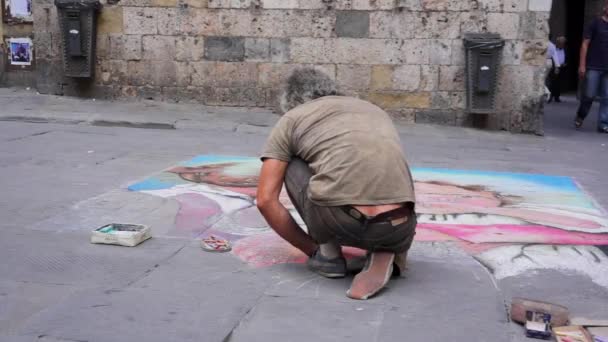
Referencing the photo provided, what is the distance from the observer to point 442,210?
203 inches

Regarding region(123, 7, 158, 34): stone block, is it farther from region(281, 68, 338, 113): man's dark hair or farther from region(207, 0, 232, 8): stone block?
region(281, 68, 338, 113): man's dark hair

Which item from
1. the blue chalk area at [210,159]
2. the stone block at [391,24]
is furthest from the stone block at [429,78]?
the blue chalk area at [210,159]

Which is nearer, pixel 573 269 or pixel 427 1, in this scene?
pixel 573 269

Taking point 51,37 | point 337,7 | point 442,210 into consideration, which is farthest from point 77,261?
point 51,37

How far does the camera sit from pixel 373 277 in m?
3.41

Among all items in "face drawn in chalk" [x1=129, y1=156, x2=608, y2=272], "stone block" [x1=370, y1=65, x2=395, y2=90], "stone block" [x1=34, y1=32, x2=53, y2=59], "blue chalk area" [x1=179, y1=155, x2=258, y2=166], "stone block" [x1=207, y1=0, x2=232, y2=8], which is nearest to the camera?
"face drawn in chalk" [x1=129, y1=156, x2=608, y2=272]

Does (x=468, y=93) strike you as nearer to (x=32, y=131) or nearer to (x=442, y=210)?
(x=442, y=210)

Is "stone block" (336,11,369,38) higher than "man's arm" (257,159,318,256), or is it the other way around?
"stone block" (336,11,369,38)

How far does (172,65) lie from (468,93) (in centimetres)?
393

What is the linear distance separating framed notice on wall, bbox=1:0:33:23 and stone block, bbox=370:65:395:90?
524 centimetres

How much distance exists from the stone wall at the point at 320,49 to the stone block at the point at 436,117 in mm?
13

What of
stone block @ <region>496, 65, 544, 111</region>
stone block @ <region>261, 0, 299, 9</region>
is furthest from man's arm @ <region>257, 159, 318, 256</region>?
stone block @ <region>496, 65, 544, 111</region>

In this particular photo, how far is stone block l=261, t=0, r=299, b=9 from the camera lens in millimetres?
9735

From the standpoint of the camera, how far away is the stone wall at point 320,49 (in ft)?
31.3
